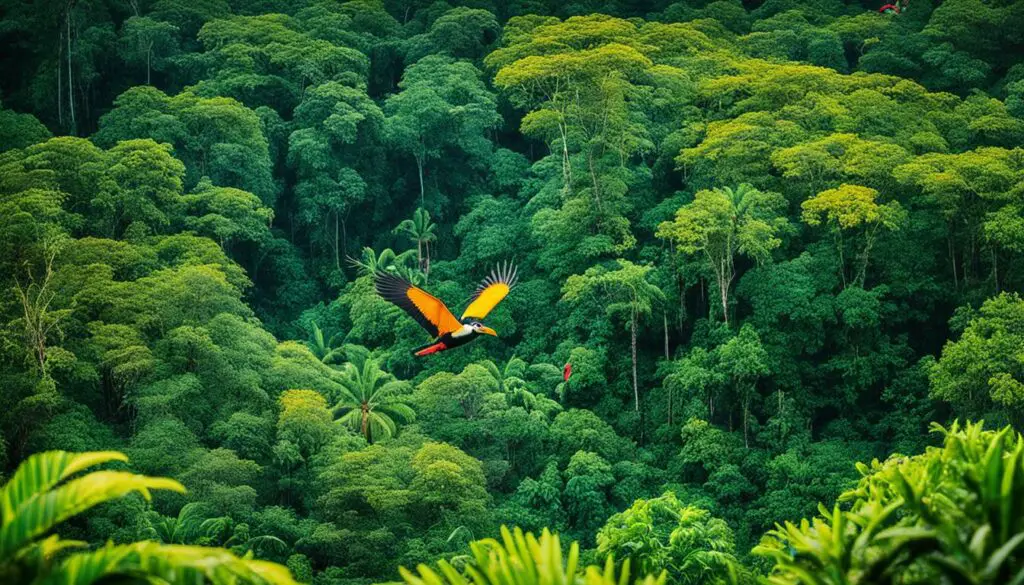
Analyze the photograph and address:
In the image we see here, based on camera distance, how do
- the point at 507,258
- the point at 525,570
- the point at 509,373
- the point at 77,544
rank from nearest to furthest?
the point at 77,544, the point at 525,570, the point at 509,373, the point at 507,258

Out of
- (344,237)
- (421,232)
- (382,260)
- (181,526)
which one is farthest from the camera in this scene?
(344,237)

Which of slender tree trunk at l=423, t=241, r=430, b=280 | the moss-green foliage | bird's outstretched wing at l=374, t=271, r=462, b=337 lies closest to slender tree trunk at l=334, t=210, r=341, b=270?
slender tree trunk at l=423, t=241, r=430, b=280

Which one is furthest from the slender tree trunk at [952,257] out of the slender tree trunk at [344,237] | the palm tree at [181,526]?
the slender tree trunk at [344,237]

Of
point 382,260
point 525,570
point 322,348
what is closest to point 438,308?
point 525,570

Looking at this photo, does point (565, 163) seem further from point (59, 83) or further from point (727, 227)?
point (59, 83)

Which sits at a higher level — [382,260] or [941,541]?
[941,541]

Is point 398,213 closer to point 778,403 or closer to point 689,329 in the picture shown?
point 689,329

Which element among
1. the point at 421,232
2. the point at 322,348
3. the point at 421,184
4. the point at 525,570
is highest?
the point at 525,570
